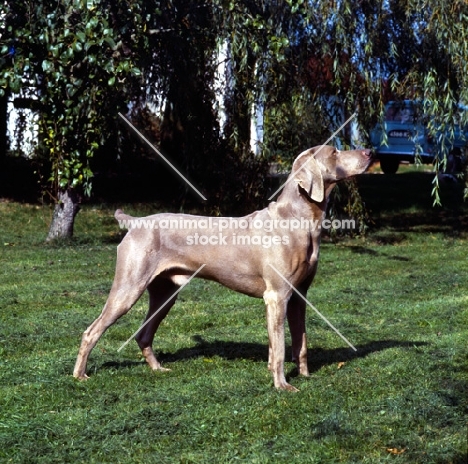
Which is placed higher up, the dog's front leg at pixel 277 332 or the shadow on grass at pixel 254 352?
the dog's front leg at pixel 277 332

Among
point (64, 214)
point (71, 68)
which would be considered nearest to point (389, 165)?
point (64, 214)

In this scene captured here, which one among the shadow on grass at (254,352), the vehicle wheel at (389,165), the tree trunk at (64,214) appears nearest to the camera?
the shadow on grass at (254,352)

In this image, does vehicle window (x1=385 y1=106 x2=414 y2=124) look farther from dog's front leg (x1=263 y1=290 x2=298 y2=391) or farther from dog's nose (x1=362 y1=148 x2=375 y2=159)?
dog's front leg (x1=263 y1=290 x2=298 y2=391)

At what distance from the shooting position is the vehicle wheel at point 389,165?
22.9 m

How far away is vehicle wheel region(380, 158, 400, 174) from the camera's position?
75.2ft

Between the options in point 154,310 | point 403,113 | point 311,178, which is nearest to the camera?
point 311,178

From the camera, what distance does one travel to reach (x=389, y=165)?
23.1 meters

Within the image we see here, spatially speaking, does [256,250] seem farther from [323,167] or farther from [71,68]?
[71,68]

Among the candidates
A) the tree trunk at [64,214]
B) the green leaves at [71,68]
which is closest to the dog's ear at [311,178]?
the green leaves at [71,68]

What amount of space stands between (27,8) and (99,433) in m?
7.07

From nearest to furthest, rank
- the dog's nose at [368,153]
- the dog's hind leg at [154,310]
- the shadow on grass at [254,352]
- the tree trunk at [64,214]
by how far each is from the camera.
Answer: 1. the dog's nose at [368,153]
2. the dog's hind leg at [154,310]
3. the shadow on grass at [254,352]
4. the tree trunk at [64,214]

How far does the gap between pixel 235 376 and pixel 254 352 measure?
93cm

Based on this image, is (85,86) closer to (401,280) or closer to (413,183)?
(401,280)

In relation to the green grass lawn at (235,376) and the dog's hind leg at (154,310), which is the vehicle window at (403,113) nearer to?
the green grass lawn at (235,376)
